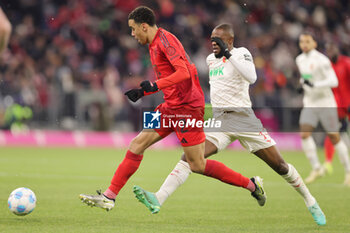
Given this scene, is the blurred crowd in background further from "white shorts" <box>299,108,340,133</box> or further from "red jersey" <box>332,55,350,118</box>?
"white shorts" <box>299,108,340,133</box>

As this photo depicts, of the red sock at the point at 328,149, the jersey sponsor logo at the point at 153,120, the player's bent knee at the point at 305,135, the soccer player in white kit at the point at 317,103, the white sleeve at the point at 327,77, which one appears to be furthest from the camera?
the red sock at the point at 328,149

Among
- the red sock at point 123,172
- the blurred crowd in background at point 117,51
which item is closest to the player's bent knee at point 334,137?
the red sock at point 123,172

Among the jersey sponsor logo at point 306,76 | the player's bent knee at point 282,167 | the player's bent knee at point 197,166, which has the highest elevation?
the jersey sponsor logo at point 306,76

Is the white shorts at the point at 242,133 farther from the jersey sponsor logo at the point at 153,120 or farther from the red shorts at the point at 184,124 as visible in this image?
the jersey sponsor logo at the point at 153,120

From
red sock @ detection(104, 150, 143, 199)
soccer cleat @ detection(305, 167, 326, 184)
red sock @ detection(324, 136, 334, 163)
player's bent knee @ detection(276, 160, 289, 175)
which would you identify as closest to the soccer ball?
red sock @ detection(104, 150, 143, 199)

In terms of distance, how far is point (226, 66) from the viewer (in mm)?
Result: 7363

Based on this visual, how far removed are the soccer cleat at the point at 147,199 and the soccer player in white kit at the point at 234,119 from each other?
0.02 m

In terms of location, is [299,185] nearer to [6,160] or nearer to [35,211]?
[35,211]

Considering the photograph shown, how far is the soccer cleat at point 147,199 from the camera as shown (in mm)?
6508

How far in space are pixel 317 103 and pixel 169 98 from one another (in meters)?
5.07

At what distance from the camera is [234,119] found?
725 cm

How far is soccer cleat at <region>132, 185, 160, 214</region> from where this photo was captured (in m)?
6.51

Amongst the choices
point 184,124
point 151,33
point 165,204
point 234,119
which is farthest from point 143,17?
point 165,204

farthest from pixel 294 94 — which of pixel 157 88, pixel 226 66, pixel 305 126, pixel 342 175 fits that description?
pixel 157 88
